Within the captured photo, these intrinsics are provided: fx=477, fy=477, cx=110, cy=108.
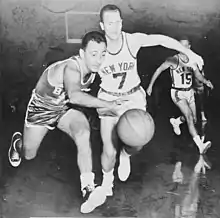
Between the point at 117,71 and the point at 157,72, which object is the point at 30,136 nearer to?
the point at 117,71

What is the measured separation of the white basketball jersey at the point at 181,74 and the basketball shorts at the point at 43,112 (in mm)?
422

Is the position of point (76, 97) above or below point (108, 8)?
below

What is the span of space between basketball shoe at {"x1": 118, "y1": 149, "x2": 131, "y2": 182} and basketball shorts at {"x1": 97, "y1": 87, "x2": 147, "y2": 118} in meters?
0.17

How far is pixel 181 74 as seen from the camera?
5.98 ft

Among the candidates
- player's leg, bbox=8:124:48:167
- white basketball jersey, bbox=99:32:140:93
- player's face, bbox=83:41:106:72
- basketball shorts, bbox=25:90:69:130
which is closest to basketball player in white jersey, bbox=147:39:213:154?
white basketball jersey, bbox=99:32:140:93

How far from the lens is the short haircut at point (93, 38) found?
5.84ft

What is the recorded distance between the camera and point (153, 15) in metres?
1.79

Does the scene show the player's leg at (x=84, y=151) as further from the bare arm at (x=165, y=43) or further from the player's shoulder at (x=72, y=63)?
the bare arm at (x=165, y=43)

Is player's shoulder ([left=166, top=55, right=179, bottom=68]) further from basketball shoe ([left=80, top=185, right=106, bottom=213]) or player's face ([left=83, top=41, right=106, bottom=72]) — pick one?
basketball shoe ([left=80, top=185, right=106, bottom=213])

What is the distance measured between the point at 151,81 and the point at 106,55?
20 centimetres

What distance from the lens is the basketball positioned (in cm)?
174

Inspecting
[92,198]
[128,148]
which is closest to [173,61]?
[128,148]

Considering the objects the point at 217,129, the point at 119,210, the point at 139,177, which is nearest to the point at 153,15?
the point at 217,129

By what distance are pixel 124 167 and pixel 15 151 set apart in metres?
0.43
